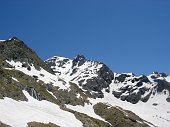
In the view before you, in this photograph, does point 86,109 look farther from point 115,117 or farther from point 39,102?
point 39,102

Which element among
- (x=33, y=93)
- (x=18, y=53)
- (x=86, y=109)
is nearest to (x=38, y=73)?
→ (x=18, y=53)

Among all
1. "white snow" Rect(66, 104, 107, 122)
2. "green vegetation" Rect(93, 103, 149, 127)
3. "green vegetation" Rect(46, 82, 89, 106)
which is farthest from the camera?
"green vegetation" Rect(46, 82, 89, 106)

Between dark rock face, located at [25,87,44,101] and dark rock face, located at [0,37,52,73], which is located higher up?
dark rock face, located at [0,37,52,73]

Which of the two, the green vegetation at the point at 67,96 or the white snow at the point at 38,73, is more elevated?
the white snow at the point at 38,73

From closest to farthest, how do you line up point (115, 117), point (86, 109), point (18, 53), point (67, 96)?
point (115, 117) < point (86, 109) < point (67, 96) < point (18, 53)

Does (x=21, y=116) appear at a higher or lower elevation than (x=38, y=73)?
lower

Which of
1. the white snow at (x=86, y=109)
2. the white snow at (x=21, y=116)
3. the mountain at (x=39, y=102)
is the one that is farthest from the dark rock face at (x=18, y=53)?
the white snow at (x=21, y=116)

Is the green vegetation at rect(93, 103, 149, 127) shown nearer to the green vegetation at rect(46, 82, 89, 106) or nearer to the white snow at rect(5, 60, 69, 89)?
the green vegetation at rect(46, 82, 89, 106)

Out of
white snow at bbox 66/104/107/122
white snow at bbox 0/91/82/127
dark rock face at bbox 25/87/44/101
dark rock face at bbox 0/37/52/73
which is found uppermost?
dark rock face at bbox 0/37/52/73

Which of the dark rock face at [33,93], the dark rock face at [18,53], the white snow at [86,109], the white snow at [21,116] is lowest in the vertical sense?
the white snow at [21,116]

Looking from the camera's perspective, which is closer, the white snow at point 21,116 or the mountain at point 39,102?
the white snow at point 21,116

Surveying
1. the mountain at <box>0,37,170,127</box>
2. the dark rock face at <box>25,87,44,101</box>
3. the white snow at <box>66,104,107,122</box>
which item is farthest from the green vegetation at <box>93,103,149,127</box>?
the dark rock face at <box>25,87,44,101</box>

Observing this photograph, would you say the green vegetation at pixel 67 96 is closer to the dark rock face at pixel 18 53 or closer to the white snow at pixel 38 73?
the white snow at pixel 38 73

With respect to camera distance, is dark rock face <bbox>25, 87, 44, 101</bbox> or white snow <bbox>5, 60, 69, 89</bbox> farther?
white snow <bbox>5, 60, 69, 89</bbox>
